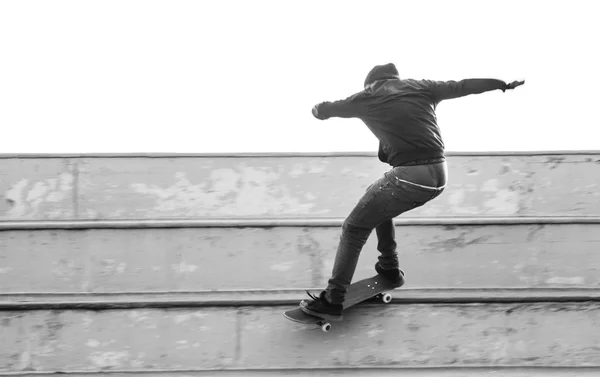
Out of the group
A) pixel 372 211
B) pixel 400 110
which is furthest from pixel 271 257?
pixel 400 110

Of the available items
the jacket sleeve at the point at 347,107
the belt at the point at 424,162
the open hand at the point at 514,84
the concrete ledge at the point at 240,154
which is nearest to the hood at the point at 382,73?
the jacket sleeve at the point at 347,107

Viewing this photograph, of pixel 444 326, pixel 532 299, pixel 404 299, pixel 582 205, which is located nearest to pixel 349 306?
pixel 404 299

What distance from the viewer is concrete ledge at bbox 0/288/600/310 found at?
12.0 feet

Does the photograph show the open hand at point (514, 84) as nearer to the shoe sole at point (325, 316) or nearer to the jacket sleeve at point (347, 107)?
the jacket sleeve at point (347, 107)

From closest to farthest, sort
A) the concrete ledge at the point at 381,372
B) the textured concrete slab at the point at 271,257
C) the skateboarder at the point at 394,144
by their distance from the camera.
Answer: the skateboarder at the point at 394,144
the concrete ledge at the point at 381,372
the textured concrete slab at the point at 271,257

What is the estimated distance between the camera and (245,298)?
3752 mm

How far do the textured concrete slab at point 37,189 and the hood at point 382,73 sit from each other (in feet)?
7.40

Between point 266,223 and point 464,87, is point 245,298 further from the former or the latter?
point 464,87

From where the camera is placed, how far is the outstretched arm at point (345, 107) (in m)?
3.36

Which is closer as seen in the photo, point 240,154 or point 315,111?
point 315,111

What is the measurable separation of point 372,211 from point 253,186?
3.86 ft

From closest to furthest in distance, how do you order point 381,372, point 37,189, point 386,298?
point 381,372
point 386,298
point 37,189

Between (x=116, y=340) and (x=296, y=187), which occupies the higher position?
(x=296, y=187)

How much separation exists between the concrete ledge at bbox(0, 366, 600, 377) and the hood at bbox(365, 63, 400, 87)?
5.91 feet
